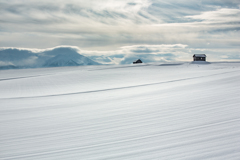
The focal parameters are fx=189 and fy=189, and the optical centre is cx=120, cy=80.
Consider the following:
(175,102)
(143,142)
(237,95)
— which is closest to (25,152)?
(143,142)

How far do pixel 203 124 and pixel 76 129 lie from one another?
10.2ft

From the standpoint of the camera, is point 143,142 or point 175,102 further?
point 175,102

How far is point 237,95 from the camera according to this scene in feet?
22.3

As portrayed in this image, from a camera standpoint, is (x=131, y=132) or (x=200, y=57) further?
(x=200, y=57)

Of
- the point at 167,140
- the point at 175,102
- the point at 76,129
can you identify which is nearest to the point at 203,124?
the point at 167,140

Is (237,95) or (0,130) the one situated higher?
(237,95)

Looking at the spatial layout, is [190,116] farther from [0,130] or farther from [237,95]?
[0,130]

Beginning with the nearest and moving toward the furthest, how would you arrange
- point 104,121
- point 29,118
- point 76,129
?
point 76,129 → point 104,121 → point 29,118

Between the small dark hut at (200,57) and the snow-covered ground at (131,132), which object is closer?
the snow-covered ground at (131,132)

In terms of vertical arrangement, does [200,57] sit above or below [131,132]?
above

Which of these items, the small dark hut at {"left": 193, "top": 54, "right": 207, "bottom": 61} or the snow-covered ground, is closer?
the snow-covered ground

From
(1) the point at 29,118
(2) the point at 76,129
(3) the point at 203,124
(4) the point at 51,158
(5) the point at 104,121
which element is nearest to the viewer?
(4) the point at 51,158

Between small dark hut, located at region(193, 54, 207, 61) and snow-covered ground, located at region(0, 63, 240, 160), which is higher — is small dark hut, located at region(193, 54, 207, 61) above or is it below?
above

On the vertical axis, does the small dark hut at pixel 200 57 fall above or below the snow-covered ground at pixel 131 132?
above
